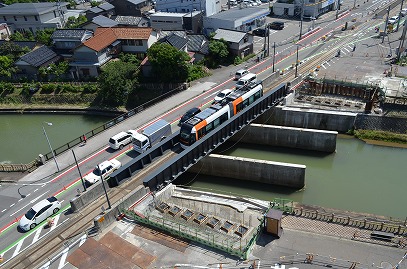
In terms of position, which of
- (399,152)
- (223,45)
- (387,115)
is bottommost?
(399,152)

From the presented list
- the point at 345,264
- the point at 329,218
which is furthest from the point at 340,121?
the point at 345,264

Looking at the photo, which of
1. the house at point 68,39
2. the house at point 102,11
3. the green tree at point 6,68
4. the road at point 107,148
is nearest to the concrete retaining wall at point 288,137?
the road at point 107,148

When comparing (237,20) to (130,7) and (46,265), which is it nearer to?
(130,7)

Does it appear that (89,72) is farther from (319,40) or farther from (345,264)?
(345,264)

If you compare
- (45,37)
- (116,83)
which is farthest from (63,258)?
(45,37)

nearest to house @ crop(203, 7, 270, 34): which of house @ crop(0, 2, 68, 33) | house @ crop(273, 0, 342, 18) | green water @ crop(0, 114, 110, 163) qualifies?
house @ crop(273, 0, 342, 18)

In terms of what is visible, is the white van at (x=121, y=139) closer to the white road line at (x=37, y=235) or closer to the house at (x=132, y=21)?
the white road line at (x=37, y=235)
